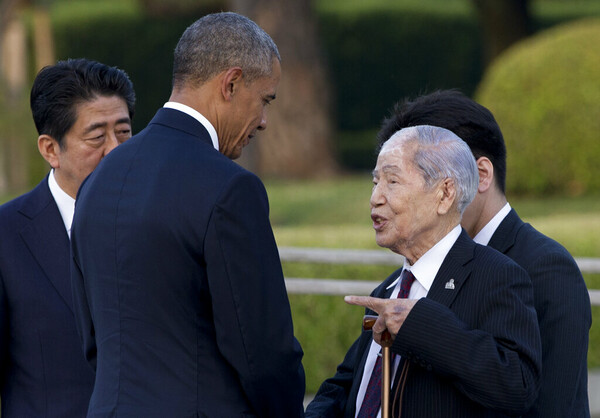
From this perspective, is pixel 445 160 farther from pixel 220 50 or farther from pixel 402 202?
pixel 220 50

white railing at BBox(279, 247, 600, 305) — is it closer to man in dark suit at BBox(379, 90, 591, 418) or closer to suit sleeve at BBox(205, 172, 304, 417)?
man in dark suit at BBox(379, 90, 591, 418)

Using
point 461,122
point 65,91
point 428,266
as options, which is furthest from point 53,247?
point 461,122

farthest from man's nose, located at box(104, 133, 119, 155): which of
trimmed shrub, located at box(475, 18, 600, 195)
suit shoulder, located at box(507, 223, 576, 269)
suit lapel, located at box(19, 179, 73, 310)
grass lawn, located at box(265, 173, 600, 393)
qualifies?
trimmed shrub, located at box(475, 18, 600, 195)

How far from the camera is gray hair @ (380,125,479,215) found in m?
2.55

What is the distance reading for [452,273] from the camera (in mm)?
2529

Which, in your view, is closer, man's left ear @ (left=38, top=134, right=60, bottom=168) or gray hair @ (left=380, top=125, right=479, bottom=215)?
gray hair @ (left=380, top=125, right=479, bottom=215)

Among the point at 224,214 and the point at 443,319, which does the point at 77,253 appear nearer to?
the point at 224,214

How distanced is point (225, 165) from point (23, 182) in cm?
1359

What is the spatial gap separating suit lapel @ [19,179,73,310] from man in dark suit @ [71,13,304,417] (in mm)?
513

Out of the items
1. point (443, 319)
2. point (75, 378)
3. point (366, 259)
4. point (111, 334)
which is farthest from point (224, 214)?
point (366, 259)

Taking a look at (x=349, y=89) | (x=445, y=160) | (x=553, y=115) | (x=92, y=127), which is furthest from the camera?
(x=349, y=89)

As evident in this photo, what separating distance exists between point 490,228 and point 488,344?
563 millimetres

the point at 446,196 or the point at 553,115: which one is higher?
the point at 553,115

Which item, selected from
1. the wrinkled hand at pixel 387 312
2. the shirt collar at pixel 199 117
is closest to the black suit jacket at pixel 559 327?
the wrinkled hand at pixel 387 312
